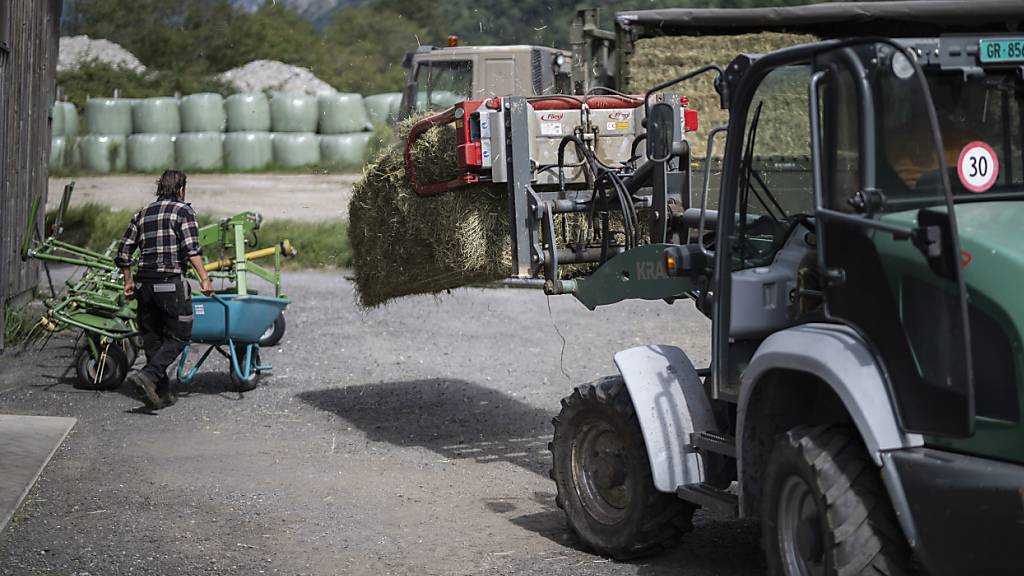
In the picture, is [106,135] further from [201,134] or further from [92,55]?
[92,55]

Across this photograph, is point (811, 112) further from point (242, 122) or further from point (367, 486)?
point (242, 122)

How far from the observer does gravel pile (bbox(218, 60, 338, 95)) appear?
3766 centimetres

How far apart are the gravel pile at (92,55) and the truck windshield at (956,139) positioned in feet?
125

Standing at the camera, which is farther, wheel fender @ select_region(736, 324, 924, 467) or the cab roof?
the cab roof

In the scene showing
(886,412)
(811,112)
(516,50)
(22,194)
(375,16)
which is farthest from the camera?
(375,16)

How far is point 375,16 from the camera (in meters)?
66.7

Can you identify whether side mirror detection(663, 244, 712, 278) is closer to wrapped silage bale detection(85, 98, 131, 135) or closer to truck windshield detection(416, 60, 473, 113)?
truck windshield detection(416, 60, 473, 113)

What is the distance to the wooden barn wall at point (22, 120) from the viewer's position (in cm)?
1311

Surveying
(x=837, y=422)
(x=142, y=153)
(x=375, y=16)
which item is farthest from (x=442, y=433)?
(x=375, y=16)

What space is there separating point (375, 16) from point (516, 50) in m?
51.5

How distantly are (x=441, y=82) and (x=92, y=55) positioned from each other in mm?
28337

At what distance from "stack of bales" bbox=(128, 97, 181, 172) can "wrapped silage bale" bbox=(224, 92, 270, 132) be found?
1.24 meters

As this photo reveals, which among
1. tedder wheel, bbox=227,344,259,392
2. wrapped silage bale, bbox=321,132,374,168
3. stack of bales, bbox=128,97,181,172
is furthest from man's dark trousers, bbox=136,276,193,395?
stack of bales, bbox=128,97,181,172

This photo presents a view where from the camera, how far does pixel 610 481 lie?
6.36 metres
